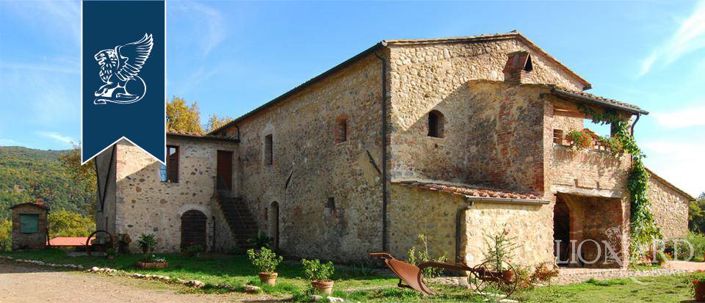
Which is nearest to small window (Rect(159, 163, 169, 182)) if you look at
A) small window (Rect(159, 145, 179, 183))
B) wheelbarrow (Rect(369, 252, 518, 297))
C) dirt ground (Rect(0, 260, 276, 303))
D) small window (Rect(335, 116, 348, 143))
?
small window (Rect(159, 145, 179, 183))

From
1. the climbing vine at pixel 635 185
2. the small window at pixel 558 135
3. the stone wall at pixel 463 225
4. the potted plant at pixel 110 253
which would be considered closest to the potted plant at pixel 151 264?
the potted plant at pixel 110 253

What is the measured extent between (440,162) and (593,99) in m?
4.12

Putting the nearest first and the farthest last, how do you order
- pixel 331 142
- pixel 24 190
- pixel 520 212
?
pixel 520 212
pixel 331 142
pixel 24 190

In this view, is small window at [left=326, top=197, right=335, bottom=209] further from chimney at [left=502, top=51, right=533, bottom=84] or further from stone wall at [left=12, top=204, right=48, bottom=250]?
Answer: stone wall at [left=12, top=204, right=48, bottom=250]

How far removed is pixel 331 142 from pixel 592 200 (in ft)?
24.9

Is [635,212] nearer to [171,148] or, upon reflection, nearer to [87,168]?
[171,148]

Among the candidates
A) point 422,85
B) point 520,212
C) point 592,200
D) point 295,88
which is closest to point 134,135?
point 295,88

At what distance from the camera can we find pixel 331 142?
53.3 feet

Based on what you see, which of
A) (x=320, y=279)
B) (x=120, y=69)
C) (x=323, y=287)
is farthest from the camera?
(x=120, y=69)

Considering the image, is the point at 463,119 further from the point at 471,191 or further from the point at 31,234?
the point at 31,234

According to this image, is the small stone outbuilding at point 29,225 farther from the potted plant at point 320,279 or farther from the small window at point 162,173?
the potted plant at point 320,279

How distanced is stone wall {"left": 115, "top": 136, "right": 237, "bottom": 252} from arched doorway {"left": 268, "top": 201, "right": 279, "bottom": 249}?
1.70 meters

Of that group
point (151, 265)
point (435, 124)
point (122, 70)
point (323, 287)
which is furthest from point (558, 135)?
point (122, 70)

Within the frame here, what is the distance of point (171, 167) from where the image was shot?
21.1 m
